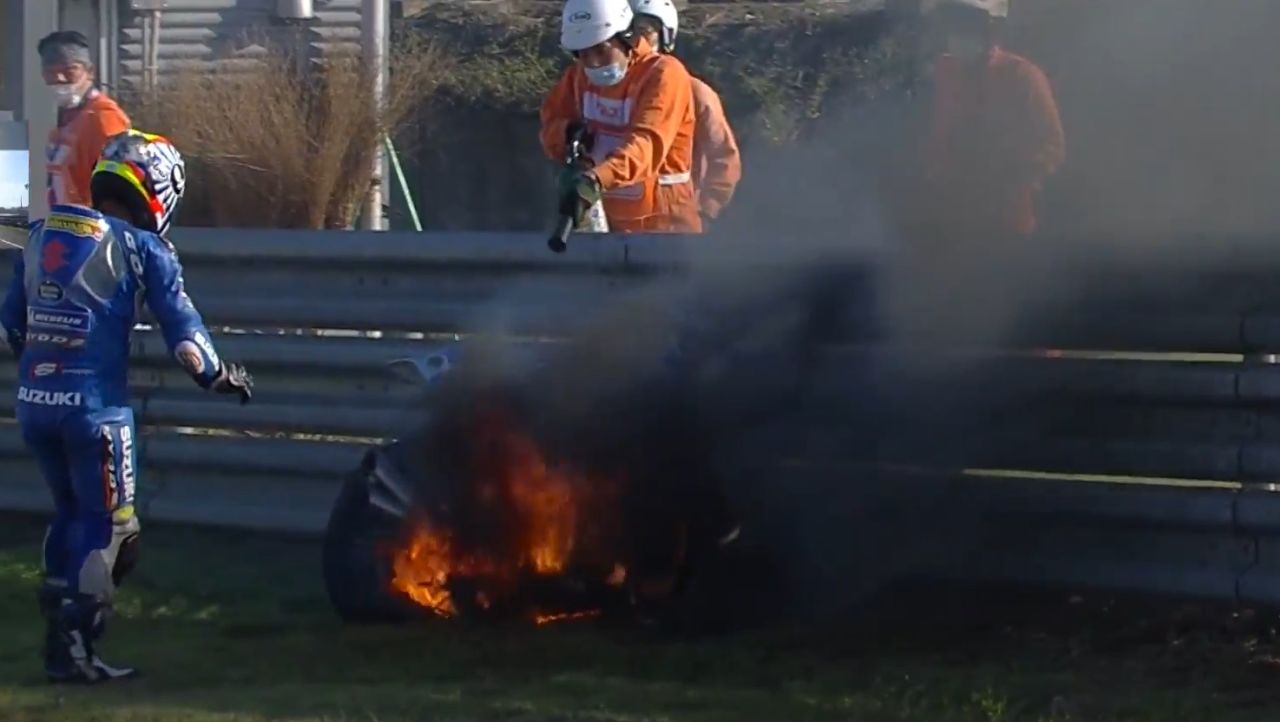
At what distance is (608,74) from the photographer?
7.79m

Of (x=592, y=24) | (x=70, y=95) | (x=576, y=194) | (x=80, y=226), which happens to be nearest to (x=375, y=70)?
(x=70, y=95)

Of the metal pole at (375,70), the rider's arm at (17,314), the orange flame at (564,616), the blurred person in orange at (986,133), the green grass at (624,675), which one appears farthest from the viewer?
the metal pole at (375,70)

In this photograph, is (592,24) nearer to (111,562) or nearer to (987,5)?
(987,5)

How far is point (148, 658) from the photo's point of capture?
6367 mm

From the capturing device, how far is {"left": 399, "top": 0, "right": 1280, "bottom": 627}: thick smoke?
626cm

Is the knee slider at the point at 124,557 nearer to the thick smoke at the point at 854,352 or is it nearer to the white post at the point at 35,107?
the thick smoke at the point at 854,352

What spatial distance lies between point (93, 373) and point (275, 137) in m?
8.48

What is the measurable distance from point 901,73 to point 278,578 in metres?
5.25

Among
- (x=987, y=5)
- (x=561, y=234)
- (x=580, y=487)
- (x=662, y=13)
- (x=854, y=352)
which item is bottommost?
(x=580, y=487)

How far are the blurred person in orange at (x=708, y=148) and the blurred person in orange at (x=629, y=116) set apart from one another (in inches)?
5.5

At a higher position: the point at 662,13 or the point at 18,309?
the point at 662,13

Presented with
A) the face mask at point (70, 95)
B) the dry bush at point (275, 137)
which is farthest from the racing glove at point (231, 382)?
the dry bush at point (275, 137)

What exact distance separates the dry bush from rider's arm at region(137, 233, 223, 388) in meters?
7.88

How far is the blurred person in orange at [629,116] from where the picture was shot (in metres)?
7.57
